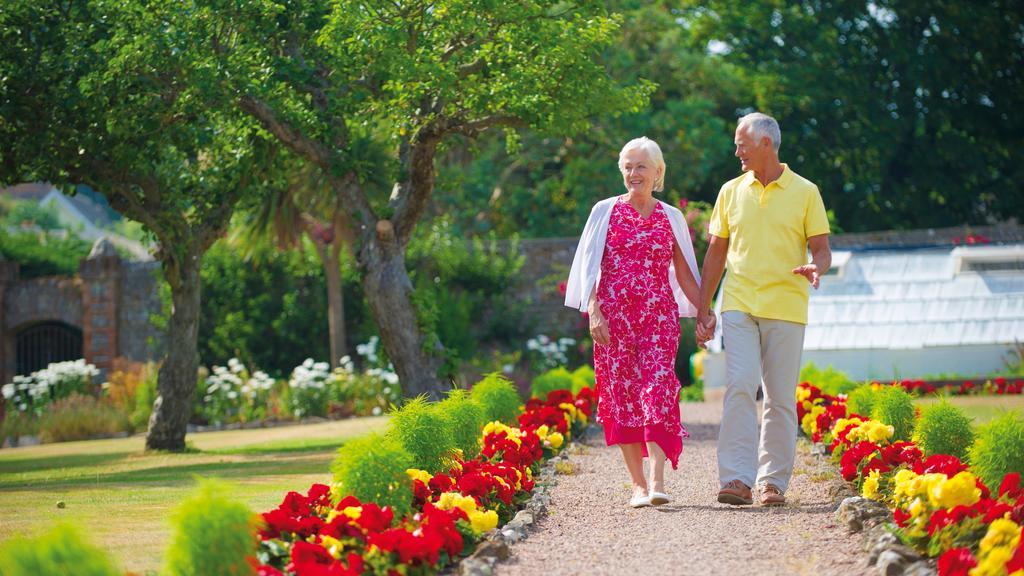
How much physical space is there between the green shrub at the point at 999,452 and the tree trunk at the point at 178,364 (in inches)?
352

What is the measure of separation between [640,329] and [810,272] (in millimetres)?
921

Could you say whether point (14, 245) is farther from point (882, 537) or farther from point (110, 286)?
point (882, 537)

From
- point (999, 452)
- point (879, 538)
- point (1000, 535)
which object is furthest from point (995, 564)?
point (999, 452)

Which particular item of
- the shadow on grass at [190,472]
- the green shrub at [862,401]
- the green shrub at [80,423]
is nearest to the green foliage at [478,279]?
the green shrub at [80,423]

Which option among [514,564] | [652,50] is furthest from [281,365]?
[514,564]

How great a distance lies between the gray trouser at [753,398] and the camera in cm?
626

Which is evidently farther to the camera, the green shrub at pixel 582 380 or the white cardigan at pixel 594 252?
the green shrub at pixel 582 380

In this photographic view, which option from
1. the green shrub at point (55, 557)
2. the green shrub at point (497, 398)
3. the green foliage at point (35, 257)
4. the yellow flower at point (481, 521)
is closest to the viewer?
the green shrub at point (55, 557)

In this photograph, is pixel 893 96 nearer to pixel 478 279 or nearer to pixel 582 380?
pixel 478 279

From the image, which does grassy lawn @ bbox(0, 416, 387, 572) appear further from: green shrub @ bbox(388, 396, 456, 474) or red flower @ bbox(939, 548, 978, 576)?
red flower @ bbox(939, 548, 978, 576)

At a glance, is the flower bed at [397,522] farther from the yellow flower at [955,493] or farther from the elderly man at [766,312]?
the yellow flower at [955,493]

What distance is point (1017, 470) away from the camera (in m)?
5.22

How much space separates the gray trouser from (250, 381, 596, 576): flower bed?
3.73 ft

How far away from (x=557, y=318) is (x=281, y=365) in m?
4.56
